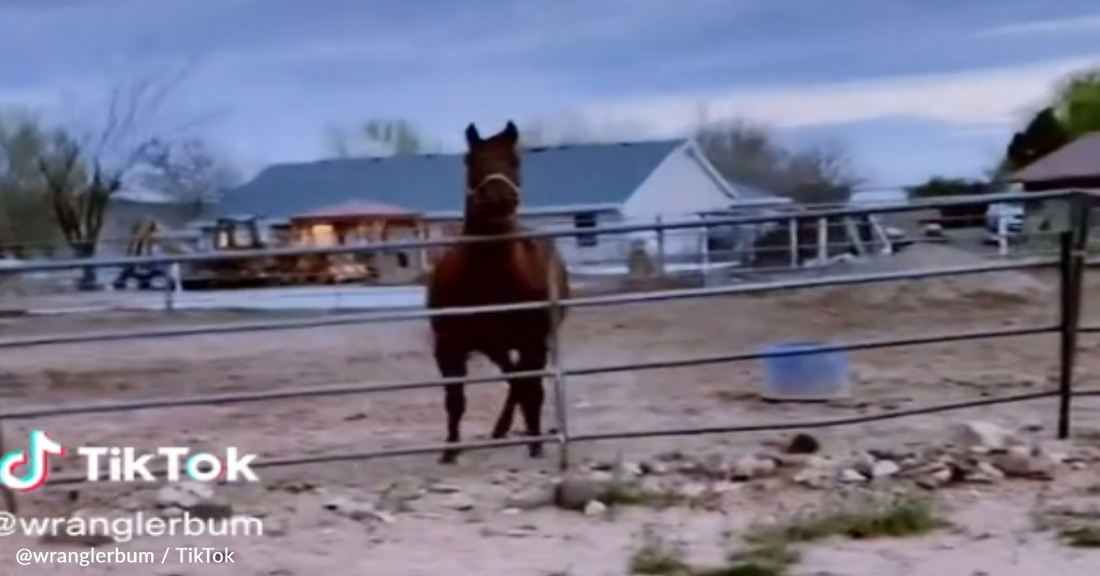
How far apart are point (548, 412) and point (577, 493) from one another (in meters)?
2.68

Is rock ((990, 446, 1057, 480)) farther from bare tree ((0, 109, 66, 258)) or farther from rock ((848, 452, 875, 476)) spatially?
bare tree ((0, 109, 66, 258))

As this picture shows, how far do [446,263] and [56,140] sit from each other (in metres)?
36.7

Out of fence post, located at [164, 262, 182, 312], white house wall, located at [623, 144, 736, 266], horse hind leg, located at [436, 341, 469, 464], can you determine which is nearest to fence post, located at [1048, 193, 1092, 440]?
horse hind leg, located at [436, 341, 469, 464]

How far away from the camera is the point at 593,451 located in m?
6.87

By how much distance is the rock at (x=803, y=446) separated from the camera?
650 centimetres

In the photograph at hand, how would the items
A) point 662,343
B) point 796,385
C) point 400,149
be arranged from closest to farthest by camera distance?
point 796,385
point 662,343
point 400,149

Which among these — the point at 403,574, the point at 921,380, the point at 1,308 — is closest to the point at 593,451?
the point at 403,574

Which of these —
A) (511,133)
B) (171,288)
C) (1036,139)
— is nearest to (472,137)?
(511,133)

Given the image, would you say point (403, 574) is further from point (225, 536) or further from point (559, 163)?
point (559, 163)

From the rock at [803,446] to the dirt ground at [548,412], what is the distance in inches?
8.3

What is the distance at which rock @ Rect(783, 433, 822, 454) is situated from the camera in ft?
21.3

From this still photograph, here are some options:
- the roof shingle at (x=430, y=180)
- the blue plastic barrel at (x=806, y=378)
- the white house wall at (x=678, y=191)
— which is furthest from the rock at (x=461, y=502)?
the roof shingle at (x=430, y=180)

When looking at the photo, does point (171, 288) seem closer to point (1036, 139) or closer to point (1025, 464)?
point (1025, 464)

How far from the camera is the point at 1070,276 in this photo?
648 centimetres
